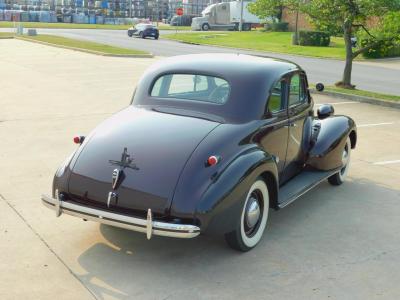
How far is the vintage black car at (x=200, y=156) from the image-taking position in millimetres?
4473

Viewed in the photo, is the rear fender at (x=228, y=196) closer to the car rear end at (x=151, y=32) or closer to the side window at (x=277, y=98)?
the side window at (x=277, y=98)

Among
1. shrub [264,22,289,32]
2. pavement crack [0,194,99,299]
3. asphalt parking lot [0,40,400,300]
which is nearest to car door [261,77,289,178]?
asphalt parking lot [0,40,400,300]

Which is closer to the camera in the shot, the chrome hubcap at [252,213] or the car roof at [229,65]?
the chrome hubcap at [252,213]

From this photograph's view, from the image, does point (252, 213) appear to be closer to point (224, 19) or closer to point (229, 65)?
point (229, 65)

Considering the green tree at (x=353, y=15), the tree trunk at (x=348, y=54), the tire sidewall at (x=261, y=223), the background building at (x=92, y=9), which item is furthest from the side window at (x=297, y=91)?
the background building at (x=92, y=9)

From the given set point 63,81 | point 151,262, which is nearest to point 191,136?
point 151,262

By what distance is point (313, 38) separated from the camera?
122ft

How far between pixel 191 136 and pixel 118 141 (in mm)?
663

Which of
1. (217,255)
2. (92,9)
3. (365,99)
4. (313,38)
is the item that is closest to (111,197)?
→ (217,255)

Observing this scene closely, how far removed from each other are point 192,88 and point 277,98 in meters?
0.90

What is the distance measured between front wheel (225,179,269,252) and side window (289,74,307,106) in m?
1.38

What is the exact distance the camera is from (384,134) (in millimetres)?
10180

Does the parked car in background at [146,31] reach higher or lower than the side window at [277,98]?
higher

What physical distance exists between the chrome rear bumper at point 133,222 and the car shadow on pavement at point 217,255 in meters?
0.37
